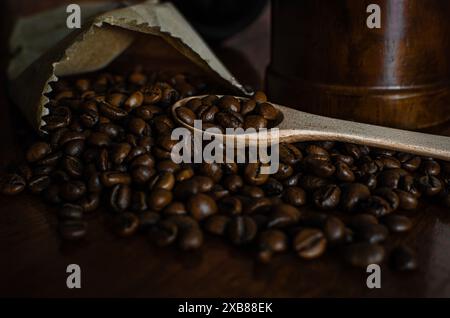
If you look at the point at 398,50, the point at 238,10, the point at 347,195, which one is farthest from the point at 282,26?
the point at 238,10

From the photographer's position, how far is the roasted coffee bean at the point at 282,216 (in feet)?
2.87

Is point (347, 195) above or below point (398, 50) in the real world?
below

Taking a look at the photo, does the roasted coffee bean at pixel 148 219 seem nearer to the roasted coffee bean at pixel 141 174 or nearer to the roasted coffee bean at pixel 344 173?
the roasted coffee bean at pixel 141 174

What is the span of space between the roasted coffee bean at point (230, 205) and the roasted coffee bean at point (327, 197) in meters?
0.15

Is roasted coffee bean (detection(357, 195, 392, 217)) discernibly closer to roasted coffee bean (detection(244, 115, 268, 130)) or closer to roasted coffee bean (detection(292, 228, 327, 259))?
roasted coffee bean (detection(292, 228, 327, 259))

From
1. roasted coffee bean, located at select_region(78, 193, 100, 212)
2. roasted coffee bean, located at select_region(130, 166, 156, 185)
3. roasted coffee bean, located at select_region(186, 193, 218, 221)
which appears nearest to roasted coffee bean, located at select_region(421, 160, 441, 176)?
roasted coffee bean, located at select_region(186, 193, 218, 221)

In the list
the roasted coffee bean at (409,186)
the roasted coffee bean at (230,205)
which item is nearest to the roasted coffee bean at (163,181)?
the roasted coffee bean at (230,205)

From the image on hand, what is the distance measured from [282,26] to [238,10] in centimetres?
92

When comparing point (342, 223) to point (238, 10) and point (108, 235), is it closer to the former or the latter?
point (108, 235)

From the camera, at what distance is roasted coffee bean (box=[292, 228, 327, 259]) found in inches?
32.2

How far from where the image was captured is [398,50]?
4.03ft

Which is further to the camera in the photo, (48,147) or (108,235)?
(48,147)

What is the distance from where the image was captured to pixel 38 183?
104 cm
